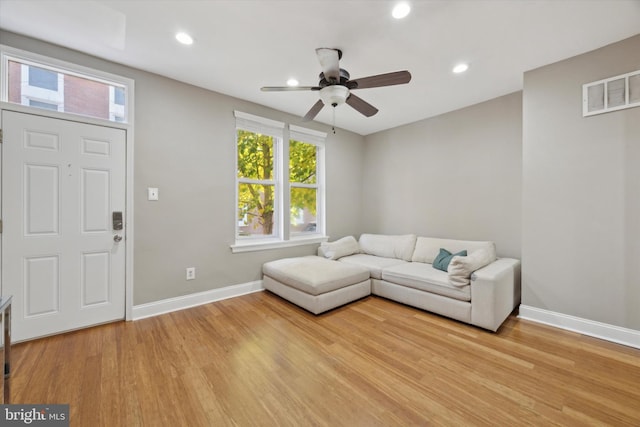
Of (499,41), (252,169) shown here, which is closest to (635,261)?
(499,41)

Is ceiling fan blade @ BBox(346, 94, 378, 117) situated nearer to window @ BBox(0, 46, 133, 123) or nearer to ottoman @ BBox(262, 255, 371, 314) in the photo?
ottoman @ BBox(262, 255, 371, 314)

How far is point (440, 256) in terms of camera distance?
11.0ft

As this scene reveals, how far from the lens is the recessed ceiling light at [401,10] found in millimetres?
1841

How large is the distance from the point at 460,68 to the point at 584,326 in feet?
9.37

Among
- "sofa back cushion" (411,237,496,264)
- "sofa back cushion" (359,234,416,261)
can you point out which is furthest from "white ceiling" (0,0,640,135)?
"sofa back cushion" (359,234,416,261)

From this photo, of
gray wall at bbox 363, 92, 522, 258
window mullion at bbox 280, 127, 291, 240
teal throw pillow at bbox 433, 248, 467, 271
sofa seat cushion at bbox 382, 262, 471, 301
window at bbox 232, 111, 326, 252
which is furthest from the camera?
window mullion at bbox 280, 127, 291, 240

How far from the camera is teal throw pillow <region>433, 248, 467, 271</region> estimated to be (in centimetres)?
322

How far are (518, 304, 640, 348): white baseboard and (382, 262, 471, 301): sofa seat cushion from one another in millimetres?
771

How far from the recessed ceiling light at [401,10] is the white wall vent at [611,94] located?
78.9 inches

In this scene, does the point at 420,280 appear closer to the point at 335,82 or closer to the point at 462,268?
the point at 462,268

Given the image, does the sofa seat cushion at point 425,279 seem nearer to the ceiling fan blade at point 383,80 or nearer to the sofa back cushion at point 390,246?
the sofa back cushion at point 390,246

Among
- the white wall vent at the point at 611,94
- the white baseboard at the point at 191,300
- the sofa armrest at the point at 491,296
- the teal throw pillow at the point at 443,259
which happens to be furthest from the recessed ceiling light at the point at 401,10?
the white baseboard at the point at 191,300

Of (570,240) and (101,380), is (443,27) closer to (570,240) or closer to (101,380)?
(570,240)

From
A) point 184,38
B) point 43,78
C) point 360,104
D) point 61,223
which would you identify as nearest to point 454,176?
point 360,104
